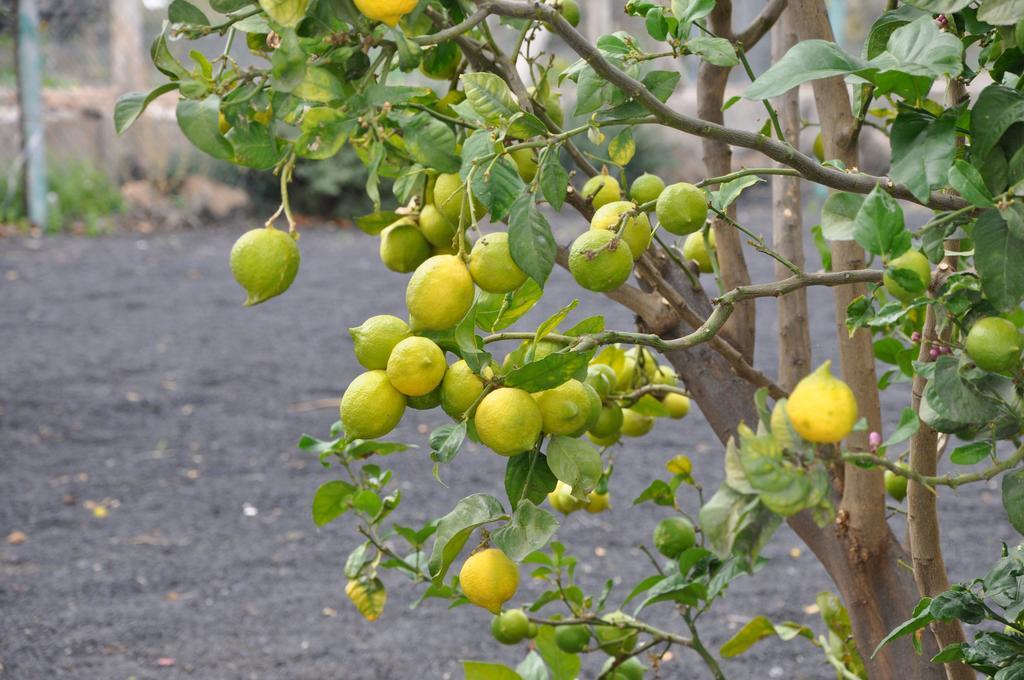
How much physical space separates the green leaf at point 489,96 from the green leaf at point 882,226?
246 millimetres

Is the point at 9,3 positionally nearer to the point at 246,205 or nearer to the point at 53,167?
the point at 53,167

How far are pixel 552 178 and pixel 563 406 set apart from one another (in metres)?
0.14

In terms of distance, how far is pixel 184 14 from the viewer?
70 cm

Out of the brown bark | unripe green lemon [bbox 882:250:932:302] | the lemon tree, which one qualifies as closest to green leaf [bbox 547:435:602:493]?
the lemon tree

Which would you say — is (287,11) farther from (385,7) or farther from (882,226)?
(882,226)

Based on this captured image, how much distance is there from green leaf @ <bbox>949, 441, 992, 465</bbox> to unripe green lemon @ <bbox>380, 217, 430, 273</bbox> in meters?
0.42

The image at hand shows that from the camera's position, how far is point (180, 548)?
8.11 feet

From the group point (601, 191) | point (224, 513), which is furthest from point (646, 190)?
point (224, 513)

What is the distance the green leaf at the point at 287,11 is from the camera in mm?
595

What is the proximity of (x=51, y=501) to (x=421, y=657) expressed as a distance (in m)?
1.25

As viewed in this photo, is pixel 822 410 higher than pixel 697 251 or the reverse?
higher

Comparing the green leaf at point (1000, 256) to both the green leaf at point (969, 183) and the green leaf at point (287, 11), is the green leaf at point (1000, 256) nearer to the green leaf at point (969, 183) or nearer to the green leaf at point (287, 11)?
the green leaf at point (969, 183)

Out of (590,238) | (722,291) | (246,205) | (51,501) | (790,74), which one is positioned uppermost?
(790,74)

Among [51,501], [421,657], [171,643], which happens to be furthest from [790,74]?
[51,501]
